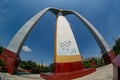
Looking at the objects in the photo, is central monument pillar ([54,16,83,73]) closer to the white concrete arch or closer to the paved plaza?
the white concrete arch

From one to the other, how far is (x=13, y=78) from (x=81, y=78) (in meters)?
5.48

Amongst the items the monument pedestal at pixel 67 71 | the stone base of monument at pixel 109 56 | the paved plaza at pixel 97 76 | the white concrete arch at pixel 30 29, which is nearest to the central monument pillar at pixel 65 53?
the monument pedestal at pixel 67 71

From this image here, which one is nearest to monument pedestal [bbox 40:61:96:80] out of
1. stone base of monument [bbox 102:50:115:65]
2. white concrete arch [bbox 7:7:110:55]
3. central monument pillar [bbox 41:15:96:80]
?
central monument pillar [bbox 41:15:96:80]

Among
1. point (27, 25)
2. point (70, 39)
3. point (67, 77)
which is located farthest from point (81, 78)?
point (27, 25)

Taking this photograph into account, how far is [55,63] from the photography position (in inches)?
1009

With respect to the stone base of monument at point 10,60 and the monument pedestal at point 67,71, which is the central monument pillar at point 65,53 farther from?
the stone base of monument at point 10,60

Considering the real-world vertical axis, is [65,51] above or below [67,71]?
above

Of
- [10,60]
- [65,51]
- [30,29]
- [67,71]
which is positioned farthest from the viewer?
[30,29]

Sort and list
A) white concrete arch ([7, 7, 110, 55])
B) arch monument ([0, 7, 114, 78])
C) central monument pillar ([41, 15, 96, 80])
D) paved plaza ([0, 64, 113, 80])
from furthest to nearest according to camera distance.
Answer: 1. central monument pillar ([41, 15, 96, 80])
2. white concrete arch ([7, 7, 110, 55])
3. arch monument ([0, 7, 114, 78])
4. paved plaza ([0, 64, 113, 80])

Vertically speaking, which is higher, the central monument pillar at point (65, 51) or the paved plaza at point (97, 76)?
the central monument pillar at point (65, 51)

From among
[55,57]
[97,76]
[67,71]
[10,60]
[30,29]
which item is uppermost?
[30,29]

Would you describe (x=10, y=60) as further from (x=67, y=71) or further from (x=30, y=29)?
(x=67, y=71)

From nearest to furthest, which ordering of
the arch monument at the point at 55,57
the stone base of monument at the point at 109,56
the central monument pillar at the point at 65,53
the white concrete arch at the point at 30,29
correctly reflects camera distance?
1. the arch monument at the point at 55,57
2. the white concrete arch at the point at 30,29
3. the central monument pillar at the point at 65,53
4. the stone base of monument at the point at 109,56

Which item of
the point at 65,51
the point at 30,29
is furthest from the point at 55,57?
the point at 30,29
